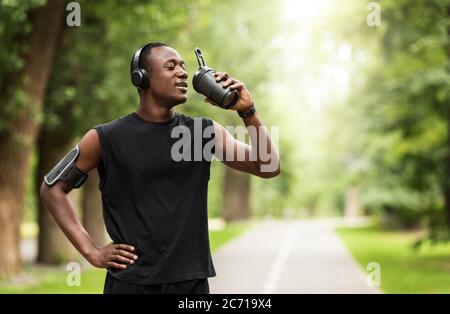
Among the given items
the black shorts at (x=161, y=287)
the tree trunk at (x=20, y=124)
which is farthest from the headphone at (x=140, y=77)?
the tree trunk at (x=20, y=124)

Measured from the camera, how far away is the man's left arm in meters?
3.47

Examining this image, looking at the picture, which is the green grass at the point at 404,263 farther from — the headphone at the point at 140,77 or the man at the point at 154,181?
the headphone at the point at 140,77

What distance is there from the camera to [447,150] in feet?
59.1

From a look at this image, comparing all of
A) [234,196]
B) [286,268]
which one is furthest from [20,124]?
[234,196]

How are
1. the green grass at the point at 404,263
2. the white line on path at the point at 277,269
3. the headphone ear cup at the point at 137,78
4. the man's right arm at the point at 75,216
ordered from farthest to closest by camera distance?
the green grass at the point at 404,263, the white line on path at the point at 277,269, the headphone ear cup at the point at 137,78, the man's right arm at the point at 75,216

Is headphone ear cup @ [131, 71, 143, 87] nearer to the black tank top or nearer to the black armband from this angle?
the black tank top

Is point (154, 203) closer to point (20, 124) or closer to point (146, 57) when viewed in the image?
point (146, 57)

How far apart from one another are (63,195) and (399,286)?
10448 mm

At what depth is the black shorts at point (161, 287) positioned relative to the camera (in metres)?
3.47

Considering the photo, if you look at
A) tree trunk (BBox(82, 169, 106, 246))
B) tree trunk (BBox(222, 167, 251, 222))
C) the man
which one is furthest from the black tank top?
tree trunk (BBox(222, 167, 251, 222))

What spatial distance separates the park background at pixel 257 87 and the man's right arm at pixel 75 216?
268 inches

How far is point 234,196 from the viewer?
4262cm

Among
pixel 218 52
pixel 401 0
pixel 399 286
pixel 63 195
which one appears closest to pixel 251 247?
pixel 218 52

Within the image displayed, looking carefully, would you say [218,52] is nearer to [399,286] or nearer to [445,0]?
[445,0]
